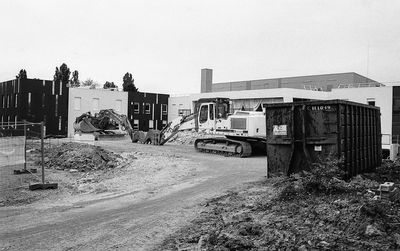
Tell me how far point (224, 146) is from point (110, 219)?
13767 millimetres

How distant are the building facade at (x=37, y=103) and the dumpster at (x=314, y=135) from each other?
1448 inches

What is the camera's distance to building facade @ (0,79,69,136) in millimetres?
42750

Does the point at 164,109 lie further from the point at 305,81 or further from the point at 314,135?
the point at 314,135

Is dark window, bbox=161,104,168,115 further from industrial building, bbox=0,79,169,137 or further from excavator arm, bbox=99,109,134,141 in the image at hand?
excavator arm, bbox=99,109,134,141

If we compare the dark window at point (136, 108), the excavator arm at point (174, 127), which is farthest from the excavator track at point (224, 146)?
the dark window at point (136, 108)

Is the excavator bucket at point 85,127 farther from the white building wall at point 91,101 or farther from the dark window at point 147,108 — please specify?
the dark window at point 147,108

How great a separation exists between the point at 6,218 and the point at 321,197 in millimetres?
6517

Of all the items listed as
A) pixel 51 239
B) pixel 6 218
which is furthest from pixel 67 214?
pixel 51 239

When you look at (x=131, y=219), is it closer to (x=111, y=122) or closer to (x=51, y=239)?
(x=51, y=239)

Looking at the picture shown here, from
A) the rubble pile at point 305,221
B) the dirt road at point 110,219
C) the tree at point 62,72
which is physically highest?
the tree at point 62,72

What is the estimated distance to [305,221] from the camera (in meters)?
6.57

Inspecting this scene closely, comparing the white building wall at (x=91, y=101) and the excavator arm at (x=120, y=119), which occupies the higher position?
the white building wall at (x=91, y=101)

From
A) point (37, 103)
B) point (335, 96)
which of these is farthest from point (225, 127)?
point (37, 103)

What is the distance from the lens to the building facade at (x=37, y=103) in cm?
4275
